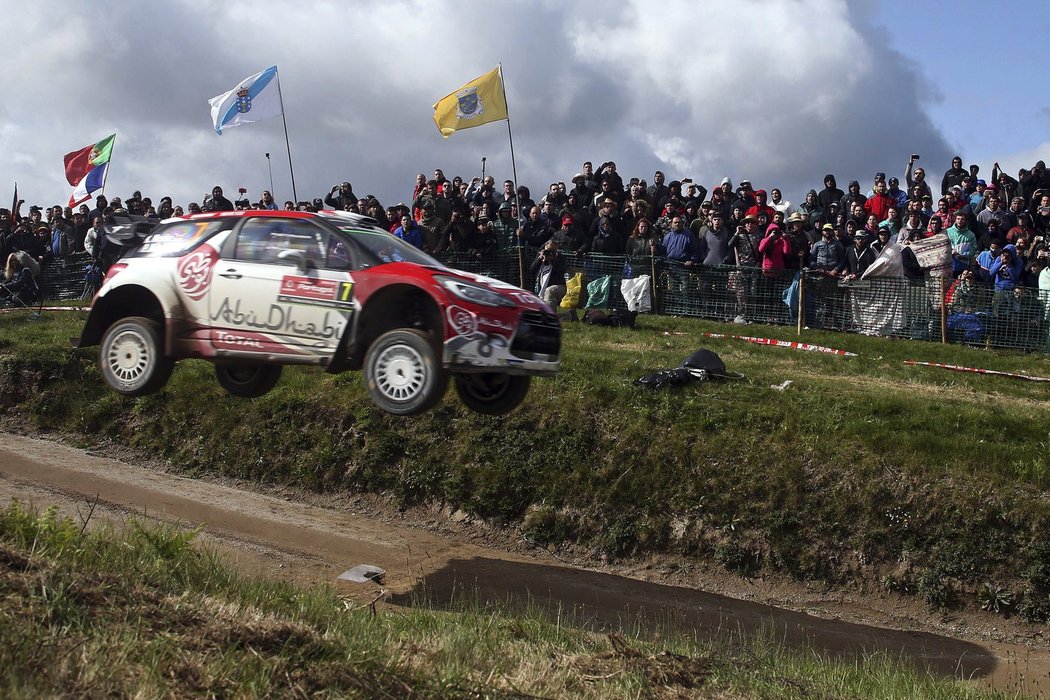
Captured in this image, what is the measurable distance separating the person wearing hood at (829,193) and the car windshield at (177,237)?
16429mm

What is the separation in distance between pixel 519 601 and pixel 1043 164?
1354 centimetres

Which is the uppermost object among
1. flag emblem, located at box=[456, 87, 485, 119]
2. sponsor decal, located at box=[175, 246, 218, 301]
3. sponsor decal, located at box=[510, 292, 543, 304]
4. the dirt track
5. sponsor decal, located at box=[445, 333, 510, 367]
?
flag emblem, located at box=[456, 87, 485, 119]

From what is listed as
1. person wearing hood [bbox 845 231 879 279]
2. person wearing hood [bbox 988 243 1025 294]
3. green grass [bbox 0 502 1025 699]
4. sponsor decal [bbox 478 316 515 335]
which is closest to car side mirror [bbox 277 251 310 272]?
sponsor decal [bbox 478 316 515 335]

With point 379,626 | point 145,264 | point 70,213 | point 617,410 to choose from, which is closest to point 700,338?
point 617,410

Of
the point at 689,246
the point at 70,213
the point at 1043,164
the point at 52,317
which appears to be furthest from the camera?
the point at 70,213

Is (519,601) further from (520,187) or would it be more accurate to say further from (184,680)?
(520,187)

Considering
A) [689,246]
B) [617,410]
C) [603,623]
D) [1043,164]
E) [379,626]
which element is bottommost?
[603,623]

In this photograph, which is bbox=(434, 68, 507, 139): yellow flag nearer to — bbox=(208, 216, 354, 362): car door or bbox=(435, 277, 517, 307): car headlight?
bbox=(208, 216, 354, 362): car door

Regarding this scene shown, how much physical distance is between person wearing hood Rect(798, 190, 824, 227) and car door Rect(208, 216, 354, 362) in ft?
51.9

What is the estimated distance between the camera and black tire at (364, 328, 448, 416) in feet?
26.7

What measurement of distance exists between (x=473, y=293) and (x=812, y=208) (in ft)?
53.0

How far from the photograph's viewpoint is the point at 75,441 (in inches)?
843

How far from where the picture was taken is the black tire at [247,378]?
10.2 metres

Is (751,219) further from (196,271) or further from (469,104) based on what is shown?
(196,271)
